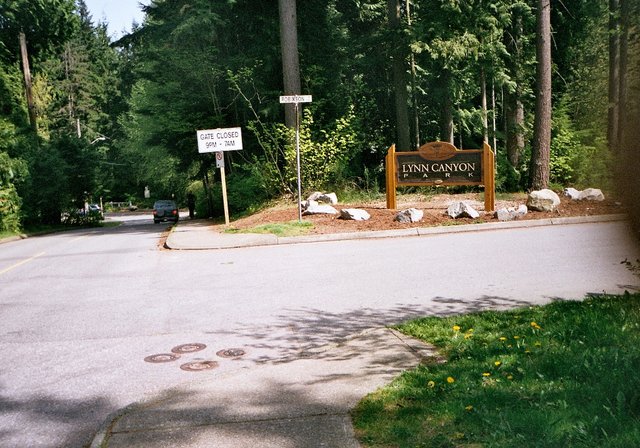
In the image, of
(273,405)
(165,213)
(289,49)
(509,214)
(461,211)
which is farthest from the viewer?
(165,213)

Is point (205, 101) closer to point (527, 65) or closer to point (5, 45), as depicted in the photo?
point (527, 65)

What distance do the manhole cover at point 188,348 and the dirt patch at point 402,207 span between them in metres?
8.84

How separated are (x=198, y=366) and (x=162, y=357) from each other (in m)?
0.52

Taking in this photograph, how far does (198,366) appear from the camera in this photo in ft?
17.2

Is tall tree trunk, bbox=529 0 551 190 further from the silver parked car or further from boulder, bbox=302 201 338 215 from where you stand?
the silver parked car

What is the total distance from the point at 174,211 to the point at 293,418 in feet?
120

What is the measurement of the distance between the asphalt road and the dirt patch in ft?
5.86

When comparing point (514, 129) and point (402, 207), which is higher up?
point (514, 129)

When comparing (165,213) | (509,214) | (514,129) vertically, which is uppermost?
(514,129)

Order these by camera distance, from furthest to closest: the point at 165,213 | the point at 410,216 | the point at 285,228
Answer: the point at 165,213 < the point at 285,228 < the point at 410,216

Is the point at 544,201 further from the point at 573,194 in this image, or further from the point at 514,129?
the point at 514,129

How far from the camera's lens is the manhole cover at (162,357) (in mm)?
5461

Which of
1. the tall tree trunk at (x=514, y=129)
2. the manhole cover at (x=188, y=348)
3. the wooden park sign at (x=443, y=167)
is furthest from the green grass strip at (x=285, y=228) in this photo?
the tall tree trunk at (x=514, y=129)

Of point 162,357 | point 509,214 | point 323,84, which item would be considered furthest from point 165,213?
point 162,357
